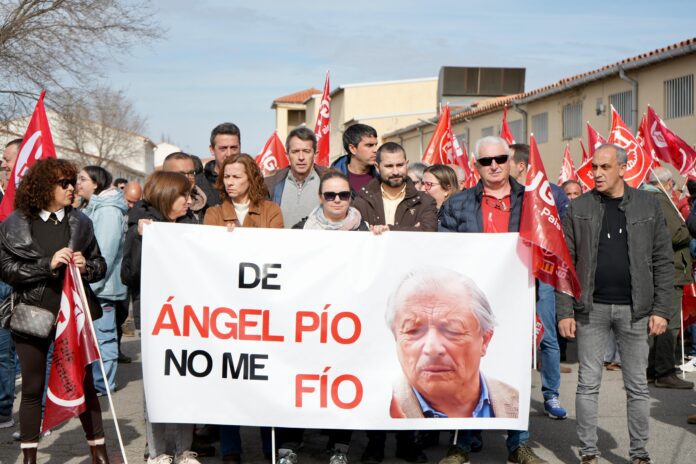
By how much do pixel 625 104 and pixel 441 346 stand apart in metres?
21.2

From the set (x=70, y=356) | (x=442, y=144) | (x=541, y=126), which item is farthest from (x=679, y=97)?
(x=70, y=356)

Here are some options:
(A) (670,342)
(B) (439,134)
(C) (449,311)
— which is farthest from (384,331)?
(B) (439,134)

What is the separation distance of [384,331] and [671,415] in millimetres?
3371

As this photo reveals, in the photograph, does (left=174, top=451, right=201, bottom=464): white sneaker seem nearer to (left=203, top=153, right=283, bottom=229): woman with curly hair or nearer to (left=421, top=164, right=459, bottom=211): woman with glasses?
(left=203, top=153, right=283, bottom=229): woman with curly hair

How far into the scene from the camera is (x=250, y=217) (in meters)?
6.59

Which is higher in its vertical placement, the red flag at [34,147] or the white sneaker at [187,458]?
the red flag at [34,147]

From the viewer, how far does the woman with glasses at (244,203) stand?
6.57 meters

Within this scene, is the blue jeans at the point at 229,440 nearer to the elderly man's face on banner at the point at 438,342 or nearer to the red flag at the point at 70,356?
the red flag at the point at 70,356

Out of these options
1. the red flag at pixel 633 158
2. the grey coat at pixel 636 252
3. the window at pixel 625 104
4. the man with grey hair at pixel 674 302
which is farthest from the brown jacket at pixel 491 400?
the window at pixel 625 104

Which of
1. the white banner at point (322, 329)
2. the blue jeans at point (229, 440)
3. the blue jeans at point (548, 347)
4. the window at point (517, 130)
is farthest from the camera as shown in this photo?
the window at point (517, 130)

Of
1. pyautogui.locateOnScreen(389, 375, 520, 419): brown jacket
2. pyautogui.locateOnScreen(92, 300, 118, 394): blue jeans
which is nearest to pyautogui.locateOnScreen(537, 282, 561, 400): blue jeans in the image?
pyautogui.locateOnScreen(389, 375, 520, 419): brown jacket

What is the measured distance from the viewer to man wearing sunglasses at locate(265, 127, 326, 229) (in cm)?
765

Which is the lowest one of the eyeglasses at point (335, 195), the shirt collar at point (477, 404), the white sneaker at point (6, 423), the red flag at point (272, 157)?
the white sneaker at point (6, 423)

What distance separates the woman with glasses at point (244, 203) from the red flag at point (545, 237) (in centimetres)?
168
